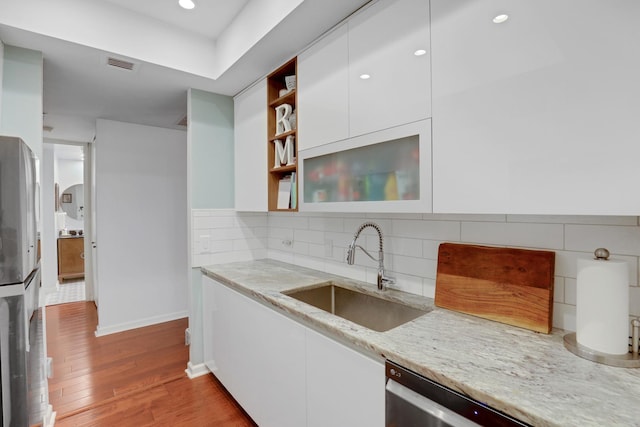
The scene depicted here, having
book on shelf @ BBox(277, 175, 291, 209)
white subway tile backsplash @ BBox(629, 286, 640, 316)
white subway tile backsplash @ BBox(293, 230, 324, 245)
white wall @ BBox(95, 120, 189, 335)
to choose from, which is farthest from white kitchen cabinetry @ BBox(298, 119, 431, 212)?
white wall @ BBox(95, 120, 189, 335)

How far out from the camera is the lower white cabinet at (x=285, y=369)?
1.17 metres

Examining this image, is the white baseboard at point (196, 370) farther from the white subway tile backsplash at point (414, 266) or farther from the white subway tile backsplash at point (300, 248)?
the white subway tile backsplash at point (414, 266)

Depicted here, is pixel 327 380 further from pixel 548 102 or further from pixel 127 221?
pixel 127 221

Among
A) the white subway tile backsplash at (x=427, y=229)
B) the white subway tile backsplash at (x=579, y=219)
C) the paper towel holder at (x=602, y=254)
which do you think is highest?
the white subway tile backsplash at (x=579, y=219)

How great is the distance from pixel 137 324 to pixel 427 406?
3687mm

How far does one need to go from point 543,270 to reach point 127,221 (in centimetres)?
393

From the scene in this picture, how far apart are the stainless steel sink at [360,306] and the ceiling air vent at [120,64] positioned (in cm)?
185

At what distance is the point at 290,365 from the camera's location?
153 centimetres

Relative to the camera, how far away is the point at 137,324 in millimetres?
3586

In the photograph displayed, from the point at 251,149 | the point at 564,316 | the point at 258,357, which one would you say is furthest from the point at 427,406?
the point at 251,149

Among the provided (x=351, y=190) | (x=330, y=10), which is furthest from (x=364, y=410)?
(x=330, y=10)

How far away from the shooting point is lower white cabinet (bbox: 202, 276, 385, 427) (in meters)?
1.17

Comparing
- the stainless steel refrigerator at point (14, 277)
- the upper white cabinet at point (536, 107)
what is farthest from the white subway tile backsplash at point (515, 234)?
the stainless steel refrigerator at point (14, 277)

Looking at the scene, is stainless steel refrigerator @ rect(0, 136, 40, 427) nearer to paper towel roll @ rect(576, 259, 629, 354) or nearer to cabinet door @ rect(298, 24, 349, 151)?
cabinet door @ rect(298, 24, 349, 151)
